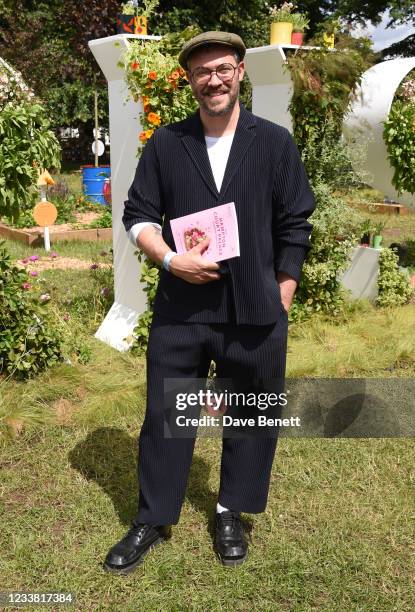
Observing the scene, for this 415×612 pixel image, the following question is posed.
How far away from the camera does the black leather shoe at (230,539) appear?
2.69 metres

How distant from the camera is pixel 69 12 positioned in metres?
18.1

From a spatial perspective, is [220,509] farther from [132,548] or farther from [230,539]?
[132,548]

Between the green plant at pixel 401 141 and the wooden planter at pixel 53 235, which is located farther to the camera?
the wooden planter at pixel 53 235

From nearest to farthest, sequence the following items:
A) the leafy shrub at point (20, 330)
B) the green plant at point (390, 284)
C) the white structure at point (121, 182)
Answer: the leafy shrub at point (20, 330) < the white structure at point (121, 182) < the green plant at point (390, 284)

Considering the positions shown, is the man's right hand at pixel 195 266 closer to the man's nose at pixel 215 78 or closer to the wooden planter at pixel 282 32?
the man's nose at pixel 215 78

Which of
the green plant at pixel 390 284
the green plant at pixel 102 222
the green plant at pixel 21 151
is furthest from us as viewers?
the green plant at pixel 102 222

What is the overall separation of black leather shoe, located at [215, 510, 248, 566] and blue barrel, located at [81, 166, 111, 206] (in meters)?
10.6

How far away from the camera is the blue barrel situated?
12.8m

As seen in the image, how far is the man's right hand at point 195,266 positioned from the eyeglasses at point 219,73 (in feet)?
1.89

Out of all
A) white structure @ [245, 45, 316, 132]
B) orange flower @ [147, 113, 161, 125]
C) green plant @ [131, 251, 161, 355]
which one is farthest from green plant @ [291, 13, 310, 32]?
green plant @ [131, 251, 161, 355]

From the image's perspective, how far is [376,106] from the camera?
6.25 metres

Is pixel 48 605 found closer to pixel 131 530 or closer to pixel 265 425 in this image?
pixel 131 530

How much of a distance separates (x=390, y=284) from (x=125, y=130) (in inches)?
115

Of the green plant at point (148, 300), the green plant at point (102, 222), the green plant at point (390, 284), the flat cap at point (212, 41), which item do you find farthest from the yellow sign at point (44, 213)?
the flat cap at point (212, 41)
